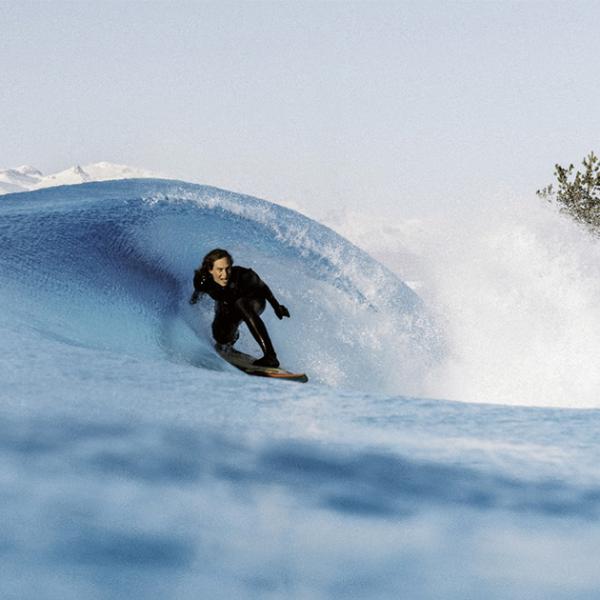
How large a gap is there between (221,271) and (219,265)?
0.06 meters

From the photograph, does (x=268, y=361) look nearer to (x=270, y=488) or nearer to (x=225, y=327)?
(x=225, y=327)

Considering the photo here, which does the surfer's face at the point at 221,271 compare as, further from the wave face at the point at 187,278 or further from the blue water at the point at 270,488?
the blue water at the point at 270,488

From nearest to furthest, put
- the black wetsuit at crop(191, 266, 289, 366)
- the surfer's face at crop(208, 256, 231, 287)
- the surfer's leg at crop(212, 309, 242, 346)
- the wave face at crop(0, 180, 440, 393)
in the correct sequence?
the surfer's face at crop(208, 256, 231, 287)
the black wetsuit at crop(191, 266, 289, 366)
the surfer's leg at crop(212, 309, 242, 346)
the wave face at crop(0, 180, 440, 393)

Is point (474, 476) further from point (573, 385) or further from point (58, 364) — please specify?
point (573, 385)

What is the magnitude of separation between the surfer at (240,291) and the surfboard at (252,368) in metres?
0.07

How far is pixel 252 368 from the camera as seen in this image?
763cm

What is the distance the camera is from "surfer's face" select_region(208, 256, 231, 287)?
7.35 m

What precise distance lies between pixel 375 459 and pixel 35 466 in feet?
4.15

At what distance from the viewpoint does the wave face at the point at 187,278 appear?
8.14 m

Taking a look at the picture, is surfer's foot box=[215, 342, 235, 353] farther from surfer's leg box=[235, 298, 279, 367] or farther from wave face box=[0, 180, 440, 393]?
surfer's leg box=[235, 298, 279, 367]

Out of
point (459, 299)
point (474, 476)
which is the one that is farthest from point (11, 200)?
point (474, 476)

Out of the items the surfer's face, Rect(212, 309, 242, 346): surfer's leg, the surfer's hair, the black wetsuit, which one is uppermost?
the surfer's hair

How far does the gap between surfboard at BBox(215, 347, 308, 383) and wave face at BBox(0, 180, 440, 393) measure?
0.16m

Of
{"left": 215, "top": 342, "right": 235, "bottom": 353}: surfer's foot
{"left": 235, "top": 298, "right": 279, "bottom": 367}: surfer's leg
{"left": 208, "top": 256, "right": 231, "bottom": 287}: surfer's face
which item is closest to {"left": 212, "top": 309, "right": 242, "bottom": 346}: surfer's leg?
{"left": 215, "top": 342, "right": 235, "bottom": 353}: surfer's foot
